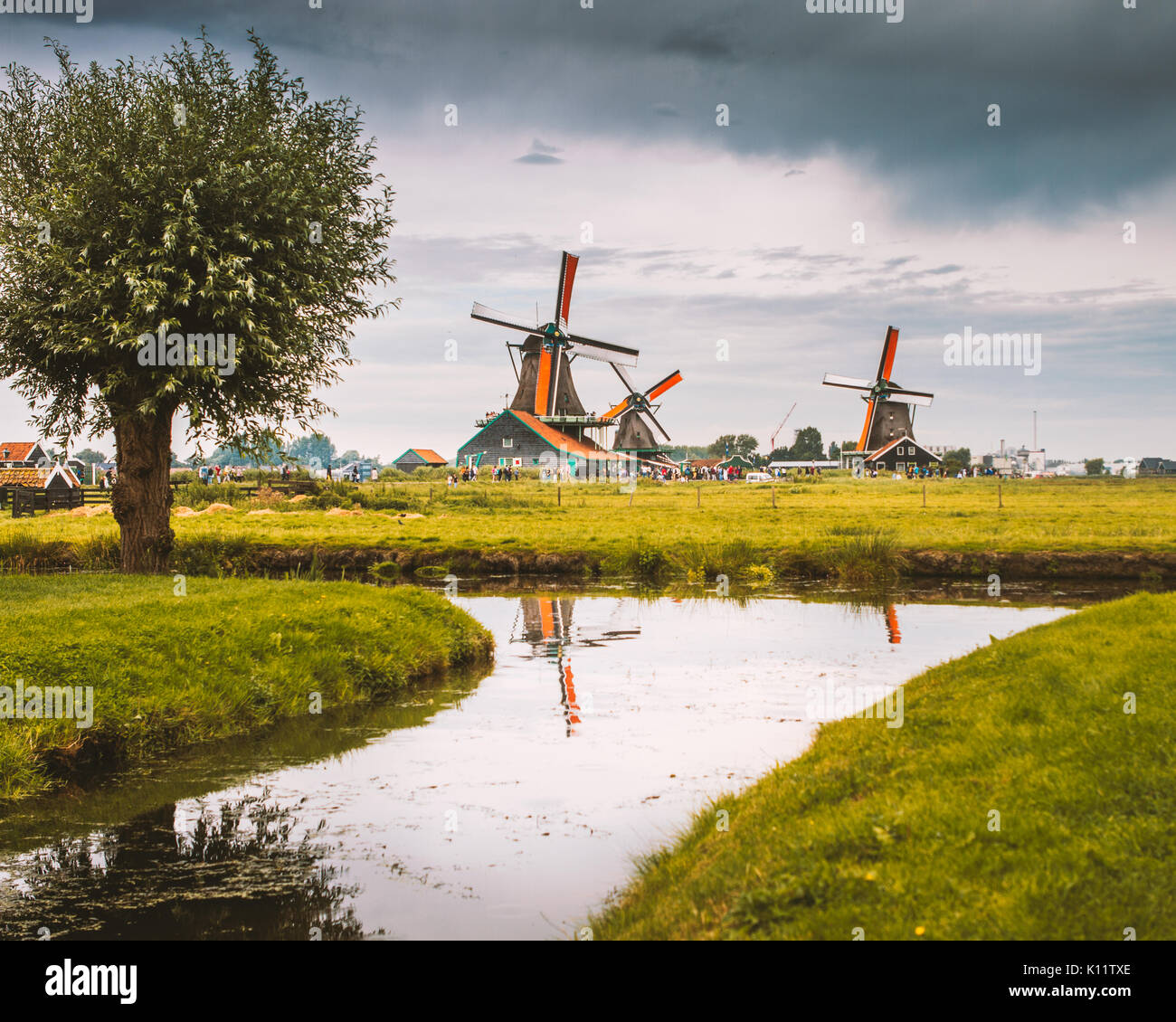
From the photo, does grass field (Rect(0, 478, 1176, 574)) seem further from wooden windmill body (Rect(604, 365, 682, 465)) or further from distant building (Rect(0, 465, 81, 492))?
wooden windmill body (Rect(604, 365, 682, 465))

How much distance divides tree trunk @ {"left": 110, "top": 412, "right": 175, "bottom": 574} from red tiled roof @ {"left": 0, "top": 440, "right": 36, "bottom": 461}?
89.2 meters

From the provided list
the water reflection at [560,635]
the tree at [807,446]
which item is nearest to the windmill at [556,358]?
the water reflection at [560,635]

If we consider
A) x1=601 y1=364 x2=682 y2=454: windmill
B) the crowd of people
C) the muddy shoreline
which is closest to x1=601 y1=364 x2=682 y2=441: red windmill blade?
x1=601 y1=364 x2=682 y2=454: windmill

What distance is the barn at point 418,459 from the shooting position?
483 ft

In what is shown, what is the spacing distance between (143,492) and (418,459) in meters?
127

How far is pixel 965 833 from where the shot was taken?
656cm

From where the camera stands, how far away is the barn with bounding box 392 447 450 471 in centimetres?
14725

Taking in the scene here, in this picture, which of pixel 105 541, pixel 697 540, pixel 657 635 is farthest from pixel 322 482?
pixel 657 635

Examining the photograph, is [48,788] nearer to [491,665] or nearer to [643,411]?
[491,665]

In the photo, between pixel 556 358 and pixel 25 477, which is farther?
pixel 556 358

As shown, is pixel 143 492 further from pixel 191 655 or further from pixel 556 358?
pixel 556 358

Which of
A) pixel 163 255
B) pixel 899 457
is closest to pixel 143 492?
pixel 163 255

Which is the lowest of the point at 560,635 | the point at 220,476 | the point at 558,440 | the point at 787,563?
the point at 560,635

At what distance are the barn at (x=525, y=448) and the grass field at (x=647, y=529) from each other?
2811 cm
